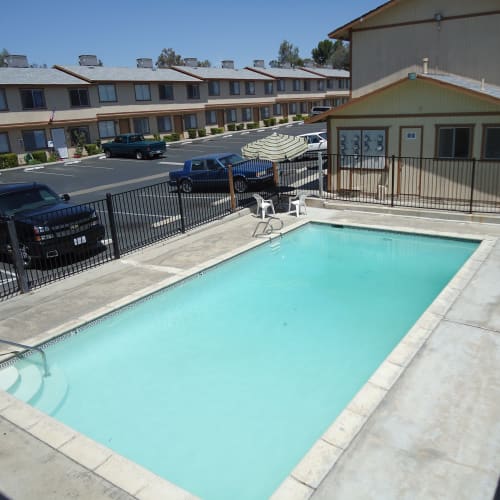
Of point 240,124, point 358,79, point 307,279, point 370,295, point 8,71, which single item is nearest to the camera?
point 370,295

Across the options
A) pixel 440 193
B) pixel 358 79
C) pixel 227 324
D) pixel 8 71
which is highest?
pixel 8 71

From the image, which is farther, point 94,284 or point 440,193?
point 440,193

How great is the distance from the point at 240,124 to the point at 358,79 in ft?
126

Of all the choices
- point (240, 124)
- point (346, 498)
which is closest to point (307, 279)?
point (346, 498)

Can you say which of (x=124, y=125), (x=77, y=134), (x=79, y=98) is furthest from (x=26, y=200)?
(x=124, y=125)

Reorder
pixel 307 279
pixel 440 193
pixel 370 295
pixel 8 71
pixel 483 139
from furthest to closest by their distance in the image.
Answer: pixel 8 71 < pixel 440 193 < pixel 483 139 < pixel 307 279 < pixel 370 295

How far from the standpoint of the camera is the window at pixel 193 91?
49.1 m

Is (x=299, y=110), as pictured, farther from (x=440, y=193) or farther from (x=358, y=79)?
(x=440, y=193)

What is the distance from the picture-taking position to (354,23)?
1775 centimetres

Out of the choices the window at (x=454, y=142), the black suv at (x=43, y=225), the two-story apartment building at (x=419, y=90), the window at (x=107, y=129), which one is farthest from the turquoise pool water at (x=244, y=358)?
the window at (x=107, y=129)

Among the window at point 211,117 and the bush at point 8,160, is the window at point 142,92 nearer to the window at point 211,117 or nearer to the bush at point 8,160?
the window at point 211,117

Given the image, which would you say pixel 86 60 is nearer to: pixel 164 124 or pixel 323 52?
pixel 164 124

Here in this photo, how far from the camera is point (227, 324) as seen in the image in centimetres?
972

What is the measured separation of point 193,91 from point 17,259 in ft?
140
